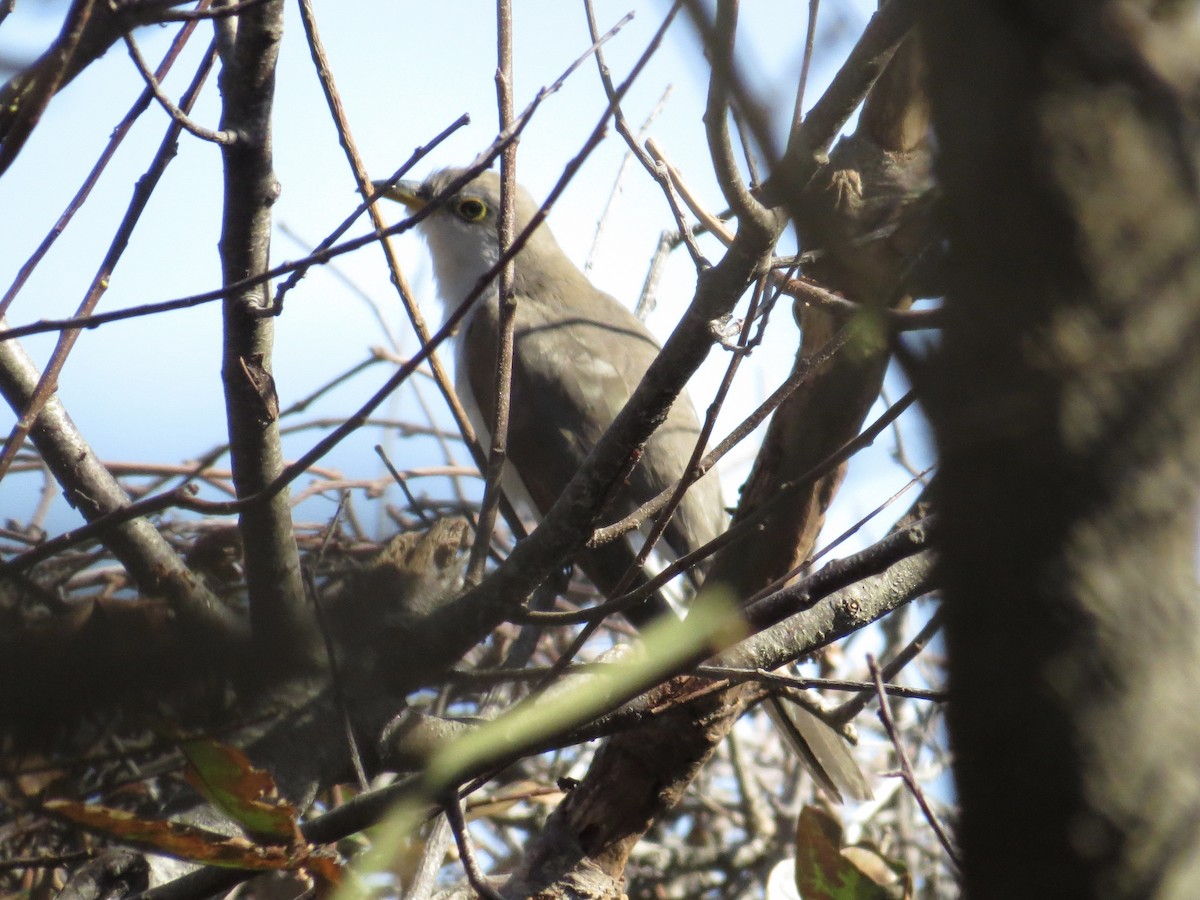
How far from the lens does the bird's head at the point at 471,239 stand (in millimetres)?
5473

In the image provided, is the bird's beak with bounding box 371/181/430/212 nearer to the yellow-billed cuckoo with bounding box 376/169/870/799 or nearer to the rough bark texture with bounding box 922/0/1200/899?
the yellow-billed cuckoo with bounding box 376/169/870/799

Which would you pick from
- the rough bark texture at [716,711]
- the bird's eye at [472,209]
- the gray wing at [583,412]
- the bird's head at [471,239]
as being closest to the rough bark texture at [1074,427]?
the rough bark texture at [716,711]

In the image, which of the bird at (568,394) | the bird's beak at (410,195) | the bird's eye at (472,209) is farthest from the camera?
the bird's eye at (472,209)

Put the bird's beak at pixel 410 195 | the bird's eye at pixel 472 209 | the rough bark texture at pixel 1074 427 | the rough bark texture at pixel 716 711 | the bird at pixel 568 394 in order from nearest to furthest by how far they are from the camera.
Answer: the rough bark texture at pixel 1074 427, the rough bark texture at pixel 716 711, the bird at pixel 568 394, the bird's beak at pixel 410 195, the bird's eye at pixel 472 209

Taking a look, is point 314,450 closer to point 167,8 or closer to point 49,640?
point 49,640

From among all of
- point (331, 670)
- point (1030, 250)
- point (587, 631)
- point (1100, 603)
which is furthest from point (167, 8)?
point (1100, 603)

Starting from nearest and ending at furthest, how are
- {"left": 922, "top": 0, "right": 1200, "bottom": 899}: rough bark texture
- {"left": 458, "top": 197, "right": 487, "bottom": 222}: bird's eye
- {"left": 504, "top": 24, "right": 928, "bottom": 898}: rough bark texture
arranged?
{"left": 922, "top": 0, "right": 1200, "bottom": 899}: rough bark texture, {"left": 504, "top": 24, "right": 928, "bottom": 898}: rough bark texture, {"left": 458, "top": 197, "right": 487, "bottom": 222}: bird's eye

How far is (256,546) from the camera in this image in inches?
82.7

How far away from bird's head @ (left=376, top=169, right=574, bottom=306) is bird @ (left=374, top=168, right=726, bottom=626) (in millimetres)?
10

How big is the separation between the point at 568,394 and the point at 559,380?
0.09 m

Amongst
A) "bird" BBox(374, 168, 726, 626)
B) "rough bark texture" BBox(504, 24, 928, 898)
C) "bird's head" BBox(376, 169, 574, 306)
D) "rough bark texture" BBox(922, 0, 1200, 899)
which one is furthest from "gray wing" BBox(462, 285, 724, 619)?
"rough bark texture" BBox(922, 0, 1200, 899)

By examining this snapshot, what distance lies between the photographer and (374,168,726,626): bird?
4.47 meters

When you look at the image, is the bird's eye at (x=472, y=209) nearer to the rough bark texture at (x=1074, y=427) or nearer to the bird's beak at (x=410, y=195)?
the bird's beak at (x=410, y=195)

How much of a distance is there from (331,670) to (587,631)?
1.41ft
